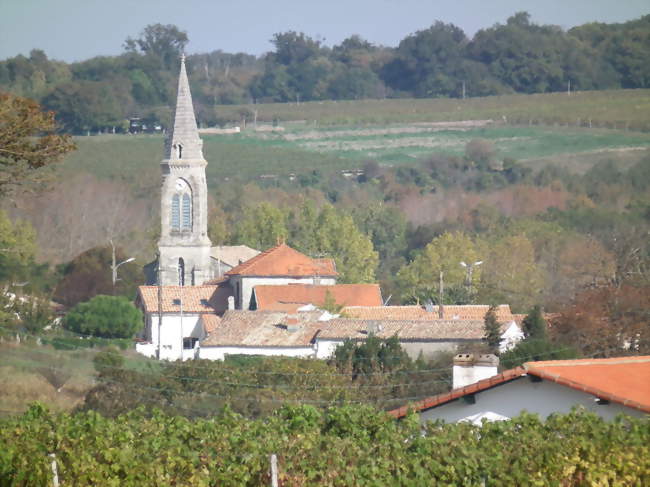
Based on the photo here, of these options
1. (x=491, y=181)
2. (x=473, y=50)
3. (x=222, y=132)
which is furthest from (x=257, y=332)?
(x=473, y=50)

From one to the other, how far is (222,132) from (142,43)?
16102 mm

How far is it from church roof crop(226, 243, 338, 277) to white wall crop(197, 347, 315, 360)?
1232 cm

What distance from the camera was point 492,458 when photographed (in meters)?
15.9

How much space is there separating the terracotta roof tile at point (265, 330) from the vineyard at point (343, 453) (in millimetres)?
34730

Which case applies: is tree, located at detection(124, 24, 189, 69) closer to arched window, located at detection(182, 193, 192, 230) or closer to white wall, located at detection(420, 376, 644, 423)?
arched window, located at detection(182, 193, 192, 230)

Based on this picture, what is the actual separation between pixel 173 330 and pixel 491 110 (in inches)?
3962

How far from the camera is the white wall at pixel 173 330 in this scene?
61.1 meters

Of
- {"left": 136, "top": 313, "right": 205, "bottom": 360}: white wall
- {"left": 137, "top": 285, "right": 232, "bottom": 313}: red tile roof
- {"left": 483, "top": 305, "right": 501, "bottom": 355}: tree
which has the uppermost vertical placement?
{"left": 483, "top": 305, "right": 501, "bottom": 355}: tree

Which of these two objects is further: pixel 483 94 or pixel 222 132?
pixel 483 94

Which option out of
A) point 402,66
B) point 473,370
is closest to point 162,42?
point 402,66

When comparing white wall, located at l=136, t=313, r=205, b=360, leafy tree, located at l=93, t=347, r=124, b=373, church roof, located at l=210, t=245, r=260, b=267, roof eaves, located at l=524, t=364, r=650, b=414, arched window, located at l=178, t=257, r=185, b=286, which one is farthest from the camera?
church roof, located at l=210, t=245, r=260, b=267

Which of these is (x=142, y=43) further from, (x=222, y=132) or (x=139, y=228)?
(x=139, y=228)

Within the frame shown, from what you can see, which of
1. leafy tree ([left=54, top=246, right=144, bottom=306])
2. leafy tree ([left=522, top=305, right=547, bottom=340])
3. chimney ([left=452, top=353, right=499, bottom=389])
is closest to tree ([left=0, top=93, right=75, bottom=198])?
chimney ([left=452, top=353, right=499, bottom=389])

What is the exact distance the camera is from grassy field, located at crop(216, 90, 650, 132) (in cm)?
14788
